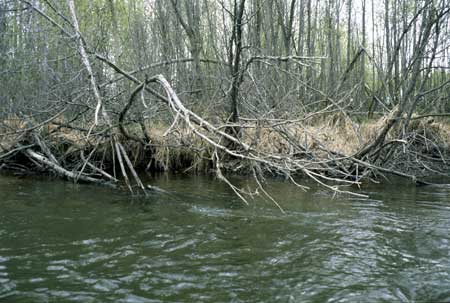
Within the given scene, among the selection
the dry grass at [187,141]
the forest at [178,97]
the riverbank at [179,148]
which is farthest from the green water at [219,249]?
the dry grass at [187,141]

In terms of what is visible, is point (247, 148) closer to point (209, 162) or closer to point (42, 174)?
point (209, 162)

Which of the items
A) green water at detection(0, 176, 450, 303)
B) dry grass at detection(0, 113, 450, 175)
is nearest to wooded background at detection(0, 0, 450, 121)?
dry grass at detection(0, 113, 450, 175)

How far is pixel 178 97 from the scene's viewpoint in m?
10.3

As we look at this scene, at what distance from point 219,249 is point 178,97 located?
5874 mm

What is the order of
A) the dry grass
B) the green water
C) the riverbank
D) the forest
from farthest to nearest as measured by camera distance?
the dry grass
the riverbank
the forest
the green water

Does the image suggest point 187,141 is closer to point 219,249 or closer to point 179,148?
point 179,148

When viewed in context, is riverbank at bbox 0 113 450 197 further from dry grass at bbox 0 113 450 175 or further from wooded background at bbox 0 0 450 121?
wooded background at bbox 0 0 450 121

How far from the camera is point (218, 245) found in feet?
16.6

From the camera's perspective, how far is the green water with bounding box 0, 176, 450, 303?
3.77 meters

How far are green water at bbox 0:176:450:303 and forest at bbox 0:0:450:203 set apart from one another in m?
1.11

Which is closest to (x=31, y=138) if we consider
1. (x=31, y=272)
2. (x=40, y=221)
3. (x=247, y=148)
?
(x=40, y=221)

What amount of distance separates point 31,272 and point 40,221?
200cm

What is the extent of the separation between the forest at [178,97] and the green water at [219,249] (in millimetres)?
1110

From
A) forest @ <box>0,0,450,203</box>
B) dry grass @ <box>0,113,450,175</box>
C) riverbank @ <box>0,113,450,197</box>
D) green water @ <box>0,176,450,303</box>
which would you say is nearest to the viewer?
green water @ <box>0,176,450,303</box>
